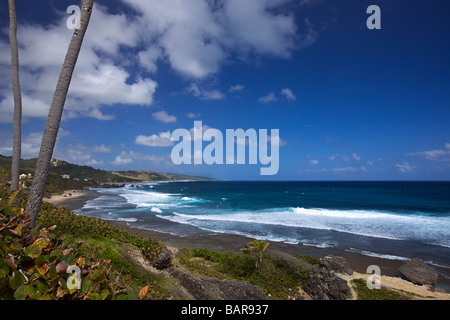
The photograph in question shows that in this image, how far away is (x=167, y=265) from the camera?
10609 millimetres

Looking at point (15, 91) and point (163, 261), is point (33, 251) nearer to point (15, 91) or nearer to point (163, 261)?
point (15, 91)

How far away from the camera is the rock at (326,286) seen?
10.7 m

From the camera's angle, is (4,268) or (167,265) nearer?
(4,268)

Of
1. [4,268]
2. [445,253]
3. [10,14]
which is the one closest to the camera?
[4,268]

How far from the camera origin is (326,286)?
35.9ft

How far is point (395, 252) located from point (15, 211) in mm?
25702

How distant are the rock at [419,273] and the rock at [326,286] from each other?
7096 millimetres

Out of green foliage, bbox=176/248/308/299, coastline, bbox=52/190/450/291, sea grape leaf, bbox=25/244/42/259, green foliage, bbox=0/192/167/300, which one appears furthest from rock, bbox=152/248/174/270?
sea grape leaf, bbox=25/244/42/259

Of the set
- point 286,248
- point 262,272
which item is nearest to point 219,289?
point 262,272

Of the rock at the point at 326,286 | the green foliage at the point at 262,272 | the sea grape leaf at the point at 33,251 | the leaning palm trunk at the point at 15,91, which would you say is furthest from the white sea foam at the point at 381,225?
the sea grape leaf at the point at 33,251

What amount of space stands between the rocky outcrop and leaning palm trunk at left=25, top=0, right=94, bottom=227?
5758 millimetres

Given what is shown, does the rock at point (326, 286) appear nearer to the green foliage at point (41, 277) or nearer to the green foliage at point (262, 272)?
the green foliage at point (262, 272)
